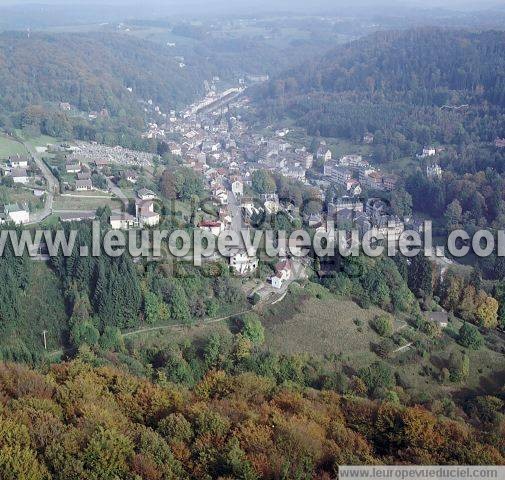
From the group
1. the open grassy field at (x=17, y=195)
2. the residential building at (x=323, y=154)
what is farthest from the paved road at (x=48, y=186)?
the residential building at (x=323, y=154)

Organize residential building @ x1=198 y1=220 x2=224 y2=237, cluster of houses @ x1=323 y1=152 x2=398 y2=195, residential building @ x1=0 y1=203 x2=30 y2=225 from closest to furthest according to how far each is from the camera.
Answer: residential building @ x1=0 y1=203 x2=30 y2=225 → residential building @ x1=198 y1=220 x2=224 y2=237 → cluster of houses @ x1=323 y1=152 x2=398 y2=195

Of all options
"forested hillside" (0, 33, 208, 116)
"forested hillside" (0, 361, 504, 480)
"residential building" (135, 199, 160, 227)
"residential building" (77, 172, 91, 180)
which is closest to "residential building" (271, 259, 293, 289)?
"residential building" (135, 199, 160, 227)

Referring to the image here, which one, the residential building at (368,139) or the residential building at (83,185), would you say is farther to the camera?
the residential building at (368,139)

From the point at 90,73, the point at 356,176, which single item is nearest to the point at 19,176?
the point at 356,176

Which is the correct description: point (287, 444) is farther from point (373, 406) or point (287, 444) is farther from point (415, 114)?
point (415, 114)

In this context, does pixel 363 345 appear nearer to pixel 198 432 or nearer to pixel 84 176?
pixel 198 432

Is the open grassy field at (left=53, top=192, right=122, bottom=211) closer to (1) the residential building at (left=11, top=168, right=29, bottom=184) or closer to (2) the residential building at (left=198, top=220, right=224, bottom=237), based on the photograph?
(1) the residential building at (left=11, top=168, right=29, bottom=184)

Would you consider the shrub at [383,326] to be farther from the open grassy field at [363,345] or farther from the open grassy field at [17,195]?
the open grassy field at [17,195]
